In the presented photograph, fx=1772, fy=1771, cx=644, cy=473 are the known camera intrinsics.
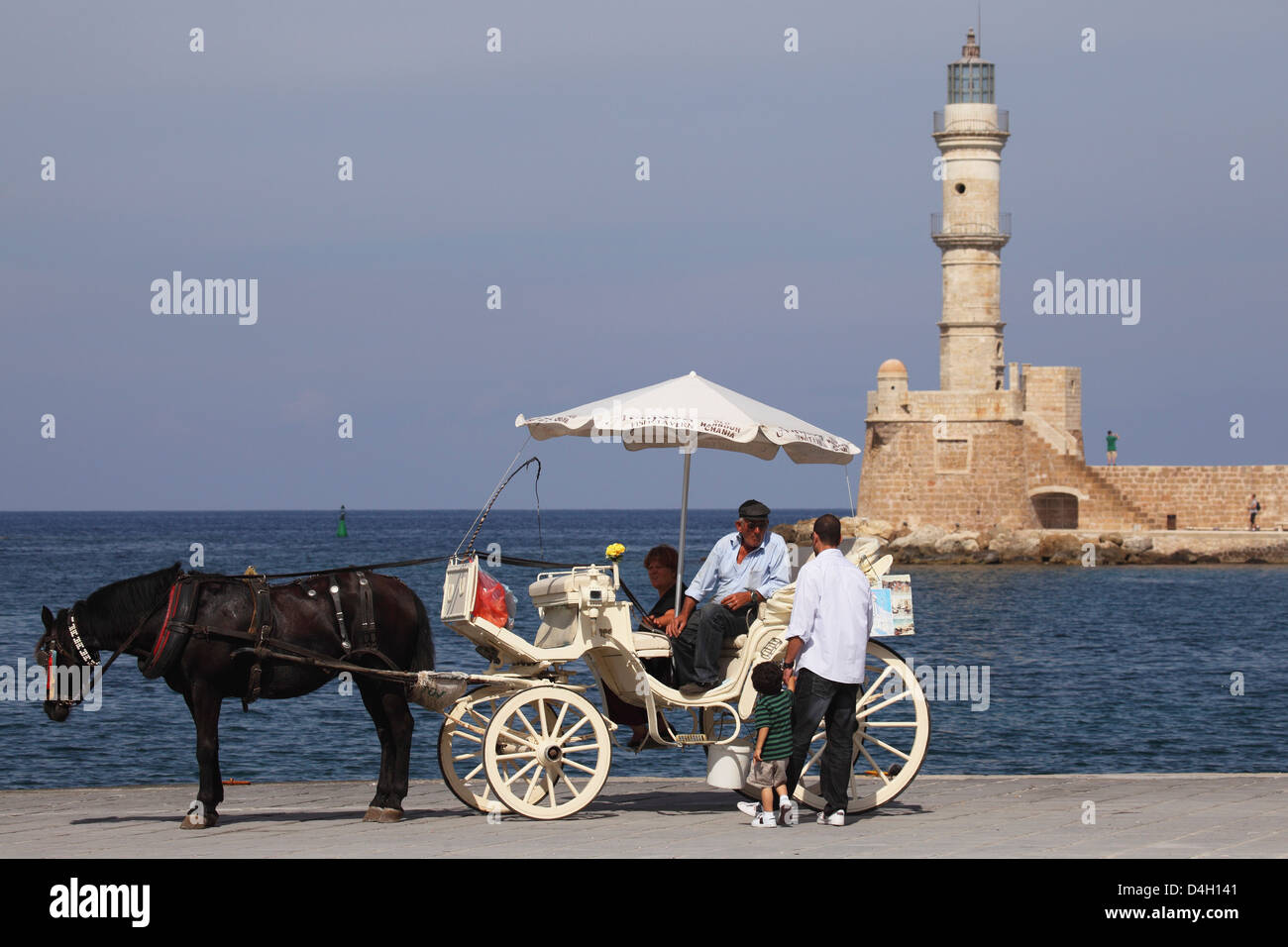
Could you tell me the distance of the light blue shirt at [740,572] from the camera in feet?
30.5

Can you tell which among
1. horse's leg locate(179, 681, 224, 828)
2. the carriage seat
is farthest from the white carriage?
horse's leg locate(179, 681, 224, 828)

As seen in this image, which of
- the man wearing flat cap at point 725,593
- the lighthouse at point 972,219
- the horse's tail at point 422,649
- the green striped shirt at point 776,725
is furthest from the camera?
the lighthouse at point 972,219

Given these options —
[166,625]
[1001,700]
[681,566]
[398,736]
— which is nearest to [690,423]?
[681,566]

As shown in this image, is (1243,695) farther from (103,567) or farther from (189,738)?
(103,567)

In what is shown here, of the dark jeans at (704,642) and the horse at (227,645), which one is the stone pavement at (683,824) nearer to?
the horse at (227,645)

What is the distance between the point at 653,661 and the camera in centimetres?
→ 956

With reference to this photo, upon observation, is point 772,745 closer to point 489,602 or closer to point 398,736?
point 489,602

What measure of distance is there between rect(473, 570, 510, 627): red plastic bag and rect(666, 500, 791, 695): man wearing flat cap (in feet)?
3.04

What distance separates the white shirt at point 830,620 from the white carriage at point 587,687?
493 mm

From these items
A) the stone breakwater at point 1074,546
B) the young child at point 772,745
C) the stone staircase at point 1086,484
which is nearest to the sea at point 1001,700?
the stone breakwater at point 1074,546

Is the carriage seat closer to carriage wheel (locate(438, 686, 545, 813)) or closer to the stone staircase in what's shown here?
carriage wheel (locate(438, 686, 545, 813))

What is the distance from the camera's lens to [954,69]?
2308 inches
